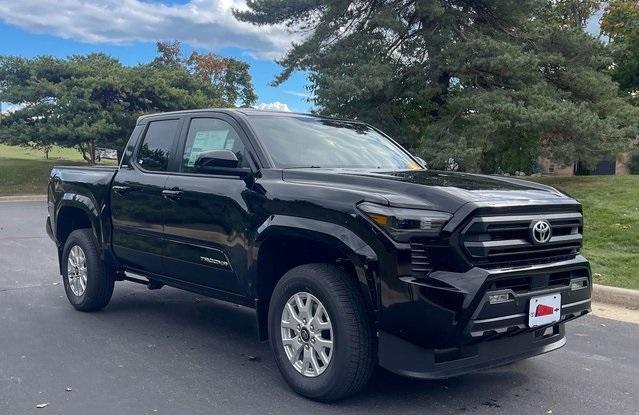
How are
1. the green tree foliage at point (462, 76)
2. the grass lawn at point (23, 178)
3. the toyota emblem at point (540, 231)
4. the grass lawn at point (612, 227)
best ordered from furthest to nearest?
the grass lawn at point (23, 178)
the green tree foliage at point (462, 76)
the grass lawn at point (612, 227)
the toyota emblem at point (540, 231)

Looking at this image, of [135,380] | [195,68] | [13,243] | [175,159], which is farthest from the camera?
[195,68]

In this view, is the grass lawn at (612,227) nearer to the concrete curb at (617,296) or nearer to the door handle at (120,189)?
the concrete curb at (617,296)

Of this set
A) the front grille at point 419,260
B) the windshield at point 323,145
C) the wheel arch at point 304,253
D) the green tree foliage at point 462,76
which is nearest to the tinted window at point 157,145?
the windshield at point 323,145

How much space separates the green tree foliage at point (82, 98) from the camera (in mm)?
28266

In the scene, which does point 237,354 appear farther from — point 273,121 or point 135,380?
point 273,121

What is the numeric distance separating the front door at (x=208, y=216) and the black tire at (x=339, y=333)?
26.2 inches

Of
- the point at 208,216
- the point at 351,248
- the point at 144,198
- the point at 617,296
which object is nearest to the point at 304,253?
the point at 351,248

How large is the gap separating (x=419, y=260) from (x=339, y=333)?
0.67m

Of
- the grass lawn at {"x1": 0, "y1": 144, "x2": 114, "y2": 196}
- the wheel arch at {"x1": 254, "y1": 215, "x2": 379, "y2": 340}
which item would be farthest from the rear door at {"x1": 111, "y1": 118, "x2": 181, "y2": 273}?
the grass lawn at {"x1": 0, "y1": 144, "x2": 114, "y2": 196}

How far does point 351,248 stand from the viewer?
12.8 feet

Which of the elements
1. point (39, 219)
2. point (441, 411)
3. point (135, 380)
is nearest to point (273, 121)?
point (135, 380)

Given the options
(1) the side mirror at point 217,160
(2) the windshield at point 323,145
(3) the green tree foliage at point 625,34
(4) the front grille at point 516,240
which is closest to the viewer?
(4) the front grille at point 516,240

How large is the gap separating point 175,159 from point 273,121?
969mm

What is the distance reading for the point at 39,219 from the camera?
16.1 meters
